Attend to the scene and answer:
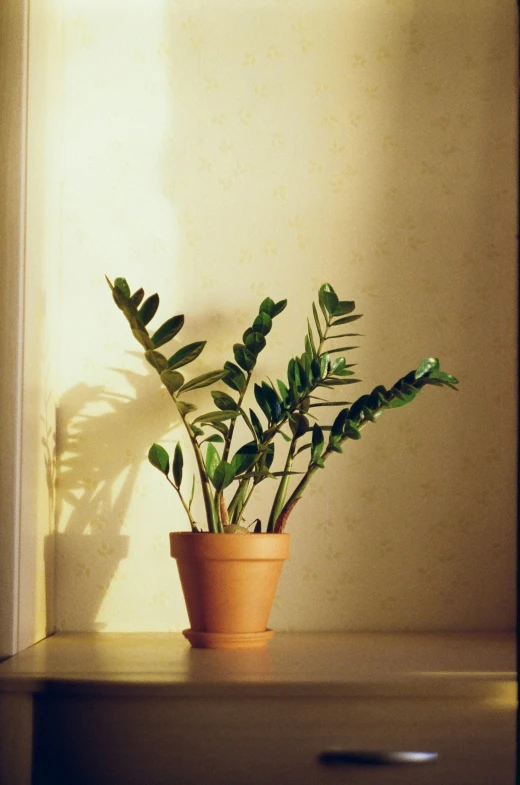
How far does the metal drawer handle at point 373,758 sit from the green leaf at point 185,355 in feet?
1.93

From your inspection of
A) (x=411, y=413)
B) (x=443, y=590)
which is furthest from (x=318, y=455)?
→ (x=443, y=590)

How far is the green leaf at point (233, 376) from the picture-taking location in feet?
4.19

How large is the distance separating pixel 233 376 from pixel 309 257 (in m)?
0.32

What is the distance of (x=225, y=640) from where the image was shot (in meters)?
1.18

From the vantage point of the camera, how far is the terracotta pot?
1161 mm

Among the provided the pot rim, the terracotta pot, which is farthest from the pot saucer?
the pot rim

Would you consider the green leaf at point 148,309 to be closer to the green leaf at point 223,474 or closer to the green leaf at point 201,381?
the green leaf at point 201,381

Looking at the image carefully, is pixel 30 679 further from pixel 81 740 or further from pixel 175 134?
pixel 175 134

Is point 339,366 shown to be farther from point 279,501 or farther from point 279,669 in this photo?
point 279,669

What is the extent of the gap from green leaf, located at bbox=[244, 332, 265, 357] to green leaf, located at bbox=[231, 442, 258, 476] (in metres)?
0.15

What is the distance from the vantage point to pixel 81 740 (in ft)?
3.18

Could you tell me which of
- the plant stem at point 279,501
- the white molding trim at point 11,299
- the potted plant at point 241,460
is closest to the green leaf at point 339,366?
the potted plant at point 241,460

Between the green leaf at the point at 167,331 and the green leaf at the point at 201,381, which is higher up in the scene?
the green leaf at the point at 167,331

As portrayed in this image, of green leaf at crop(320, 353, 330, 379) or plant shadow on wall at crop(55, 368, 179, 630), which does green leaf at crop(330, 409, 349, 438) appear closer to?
green leaf at crop(320, 353, 330, 379)
